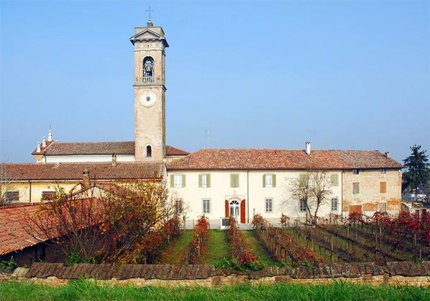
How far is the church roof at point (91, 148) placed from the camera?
38562 mm

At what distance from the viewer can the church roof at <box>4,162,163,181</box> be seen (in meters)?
28.9

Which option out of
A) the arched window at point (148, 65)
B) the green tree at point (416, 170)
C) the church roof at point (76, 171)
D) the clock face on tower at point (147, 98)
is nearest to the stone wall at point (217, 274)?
the church roof at point (76, 171)

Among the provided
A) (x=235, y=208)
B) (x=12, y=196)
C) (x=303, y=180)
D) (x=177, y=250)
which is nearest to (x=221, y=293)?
(x=177, y=250)

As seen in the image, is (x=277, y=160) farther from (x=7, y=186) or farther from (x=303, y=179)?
(x=7, y=186)

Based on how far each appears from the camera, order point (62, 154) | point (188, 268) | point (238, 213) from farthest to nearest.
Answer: point (62, 154) → point (238, 213) → point (188, 268)

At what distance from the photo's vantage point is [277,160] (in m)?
32.3

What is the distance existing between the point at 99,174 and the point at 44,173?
14.1 feet

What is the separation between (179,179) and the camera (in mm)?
31109

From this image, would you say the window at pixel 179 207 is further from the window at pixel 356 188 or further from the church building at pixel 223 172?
the window at pixel 356 188

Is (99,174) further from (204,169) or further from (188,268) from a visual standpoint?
(188,268)

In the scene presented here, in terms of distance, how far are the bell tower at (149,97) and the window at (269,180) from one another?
960cm

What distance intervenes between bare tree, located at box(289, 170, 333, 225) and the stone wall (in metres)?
22.8

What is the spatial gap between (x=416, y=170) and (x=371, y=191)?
1516cm

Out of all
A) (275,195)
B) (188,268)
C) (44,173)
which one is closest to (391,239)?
(275,195)
